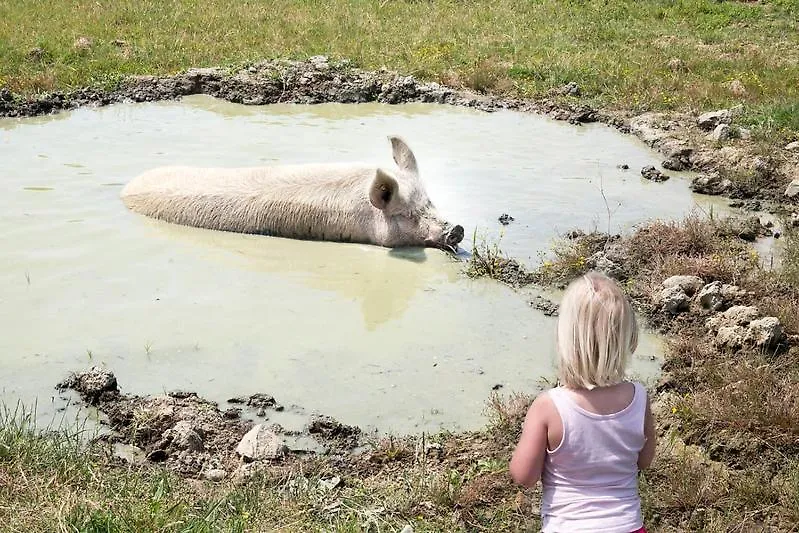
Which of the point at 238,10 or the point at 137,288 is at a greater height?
the point at 238,10

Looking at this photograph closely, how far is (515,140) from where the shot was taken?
11.4 m

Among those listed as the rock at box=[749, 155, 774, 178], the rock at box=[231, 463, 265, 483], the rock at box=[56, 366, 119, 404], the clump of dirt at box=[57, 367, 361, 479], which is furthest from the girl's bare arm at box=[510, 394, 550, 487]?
the rock at box=[749, 155, 774, 178]

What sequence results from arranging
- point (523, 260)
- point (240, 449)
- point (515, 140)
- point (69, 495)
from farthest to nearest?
point (515, 140) → point (523, 260) → point (240, 449) → point (69, 495)

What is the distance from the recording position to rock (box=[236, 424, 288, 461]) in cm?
470

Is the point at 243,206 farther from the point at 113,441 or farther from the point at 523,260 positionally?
the point at 113,441

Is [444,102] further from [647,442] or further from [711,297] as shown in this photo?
[647,442]

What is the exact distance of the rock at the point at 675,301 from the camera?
21.5 feet

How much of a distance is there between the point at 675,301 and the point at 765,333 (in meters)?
0.88

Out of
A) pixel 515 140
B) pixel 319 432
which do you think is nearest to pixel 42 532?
pixel 319 432

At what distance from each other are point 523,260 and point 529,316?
45.0 inches

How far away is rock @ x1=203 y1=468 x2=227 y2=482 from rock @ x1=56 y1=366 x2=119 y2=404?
100 centimetres

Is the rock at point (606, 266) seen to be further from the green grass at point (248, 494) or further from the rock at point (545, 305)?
the green grass at point (248, 494)

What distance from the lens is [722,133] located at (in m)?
11.0

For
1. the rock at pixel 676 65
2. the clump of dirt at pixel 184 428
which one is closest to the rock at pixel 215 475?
the clump of dirt at pixel 184 428
